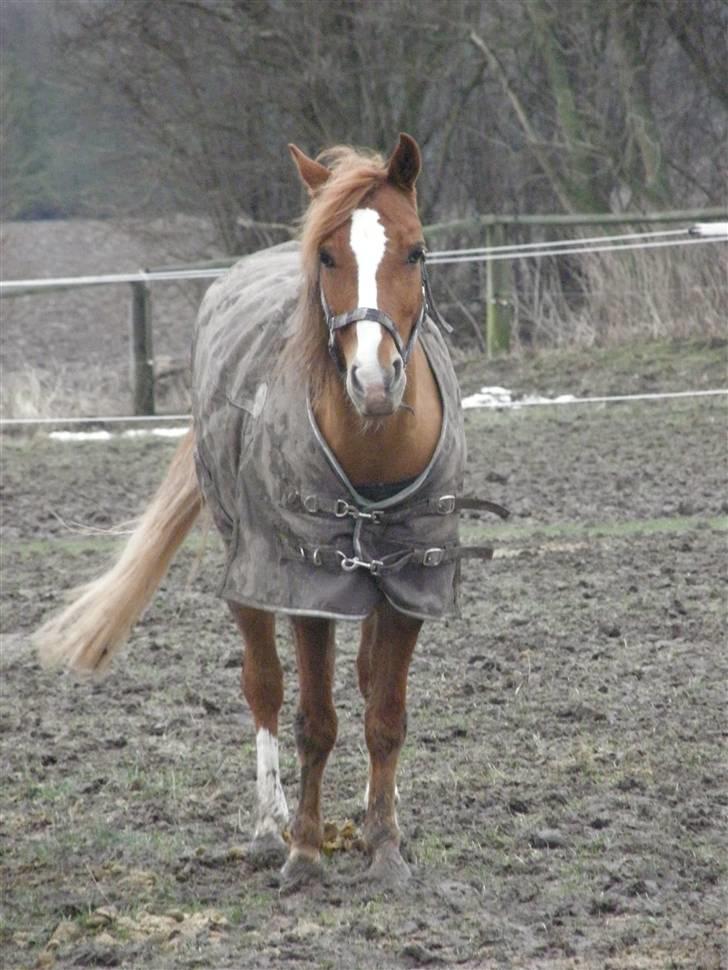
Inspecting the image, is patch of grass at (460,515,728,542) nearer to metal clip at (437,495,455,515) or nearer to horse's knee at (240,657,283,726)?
horse's knee at (240,657,283,726)

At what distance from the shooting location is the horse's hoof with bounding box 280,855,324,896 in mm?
3668

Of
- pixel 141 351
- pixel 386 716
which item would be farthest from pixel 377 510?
pixel 141 351

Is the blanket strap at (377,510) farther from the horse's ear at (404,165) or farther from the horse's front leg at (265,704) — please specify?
the horse's ear at (404,165)

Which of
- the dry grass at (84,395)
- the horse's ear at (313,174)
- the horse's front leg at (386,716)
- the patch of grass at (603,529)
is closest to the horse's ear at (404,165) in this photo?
the horse's ear at (313,174)

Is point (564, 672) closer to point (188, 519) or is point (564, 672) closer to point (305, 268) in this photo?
point (188, 519)

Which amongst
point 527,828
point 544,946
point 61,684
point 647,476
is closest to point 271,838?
point 527,828

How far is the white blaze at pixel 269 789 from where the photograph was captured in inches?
157

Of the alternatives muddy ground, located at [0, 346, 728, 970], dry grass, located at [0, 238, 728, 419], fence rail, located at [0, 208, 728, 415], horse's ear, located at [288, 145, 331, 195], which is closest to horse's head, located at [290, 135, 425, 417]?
horse's ear, located at [288, 145, 331, 195]

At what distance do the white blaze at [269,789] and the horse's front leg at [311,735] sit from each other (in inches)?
6.0

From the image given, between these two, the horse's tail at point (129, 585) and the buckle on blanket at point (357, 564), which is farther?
the horse's tail at point (129, 585)

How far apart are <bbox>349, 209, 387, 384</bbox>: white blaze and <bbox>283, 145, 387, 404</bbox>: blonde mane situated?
43mm

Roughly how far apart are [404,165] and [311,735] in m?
1.29

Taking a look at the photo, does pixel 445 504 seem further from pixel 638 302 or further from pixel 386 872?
pixel 638 302

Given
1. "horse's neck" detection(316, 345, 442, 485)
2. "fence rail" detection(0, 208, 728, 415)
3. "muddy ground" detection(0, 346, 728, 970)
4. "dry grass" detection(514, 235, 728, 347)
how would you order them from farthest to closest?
"dry grass" detection(514, 235, 728, 347) → "fence rail" detection(0, 208, 728, 415) → "horse's neck" detection(316, 345, 442, 485) → "muddy ground" detection(0, 346, 728, 970)
